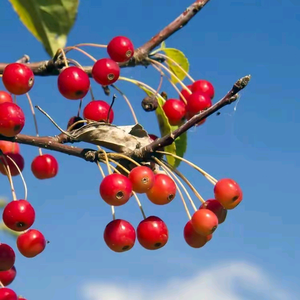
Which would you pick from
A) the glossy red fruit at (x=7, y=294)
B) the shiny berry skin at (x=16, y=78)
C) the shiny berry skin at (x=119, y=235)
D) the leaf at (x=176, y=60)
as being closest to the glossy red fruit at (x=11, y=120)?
the shiny berry skin at (x=16, y=78)

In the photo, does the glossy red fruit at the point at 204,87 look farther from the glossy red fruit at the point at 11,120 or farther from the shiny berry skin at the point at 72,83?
the glossy red fruit at the point at 11,120

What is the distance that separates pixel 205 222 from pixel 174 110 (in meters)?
0.75

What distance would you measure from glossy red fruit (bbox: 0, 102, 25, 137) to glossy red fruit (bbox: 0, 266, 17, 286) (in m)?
0.75

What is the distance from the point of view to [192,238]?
7.30ft

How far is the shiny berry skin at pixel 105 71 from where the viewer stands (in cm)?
235

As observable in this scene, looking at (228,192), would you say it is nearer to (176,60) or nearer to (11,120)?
(11,120)

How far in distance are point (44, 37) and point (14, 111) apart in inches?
44.0

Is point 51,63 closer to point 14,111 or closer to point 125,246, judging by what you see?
point 14,111

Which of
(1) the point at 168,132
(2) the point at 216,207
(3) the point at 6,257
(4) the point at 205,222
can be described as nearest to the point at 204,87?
(1) the point at 168,132

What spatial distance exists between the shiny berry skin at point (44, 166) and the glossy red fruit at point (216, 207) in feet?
3.01

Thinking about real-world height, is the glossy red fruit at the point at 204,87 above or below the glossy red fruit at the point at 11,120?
above

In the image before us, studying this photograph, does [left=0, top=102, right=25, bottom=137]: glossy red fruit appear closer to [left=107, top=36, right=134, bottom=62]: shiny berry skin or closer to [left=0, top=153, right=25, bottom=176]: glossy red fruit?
[left=0, top=153, right=25, bottom=176]: glossy red fruit

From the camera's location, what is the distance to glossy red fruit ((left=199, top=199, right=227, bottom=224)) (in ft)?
7.30

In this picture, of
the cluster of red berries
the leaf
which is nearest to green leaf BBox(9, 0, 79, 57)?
the cluster of red berries
